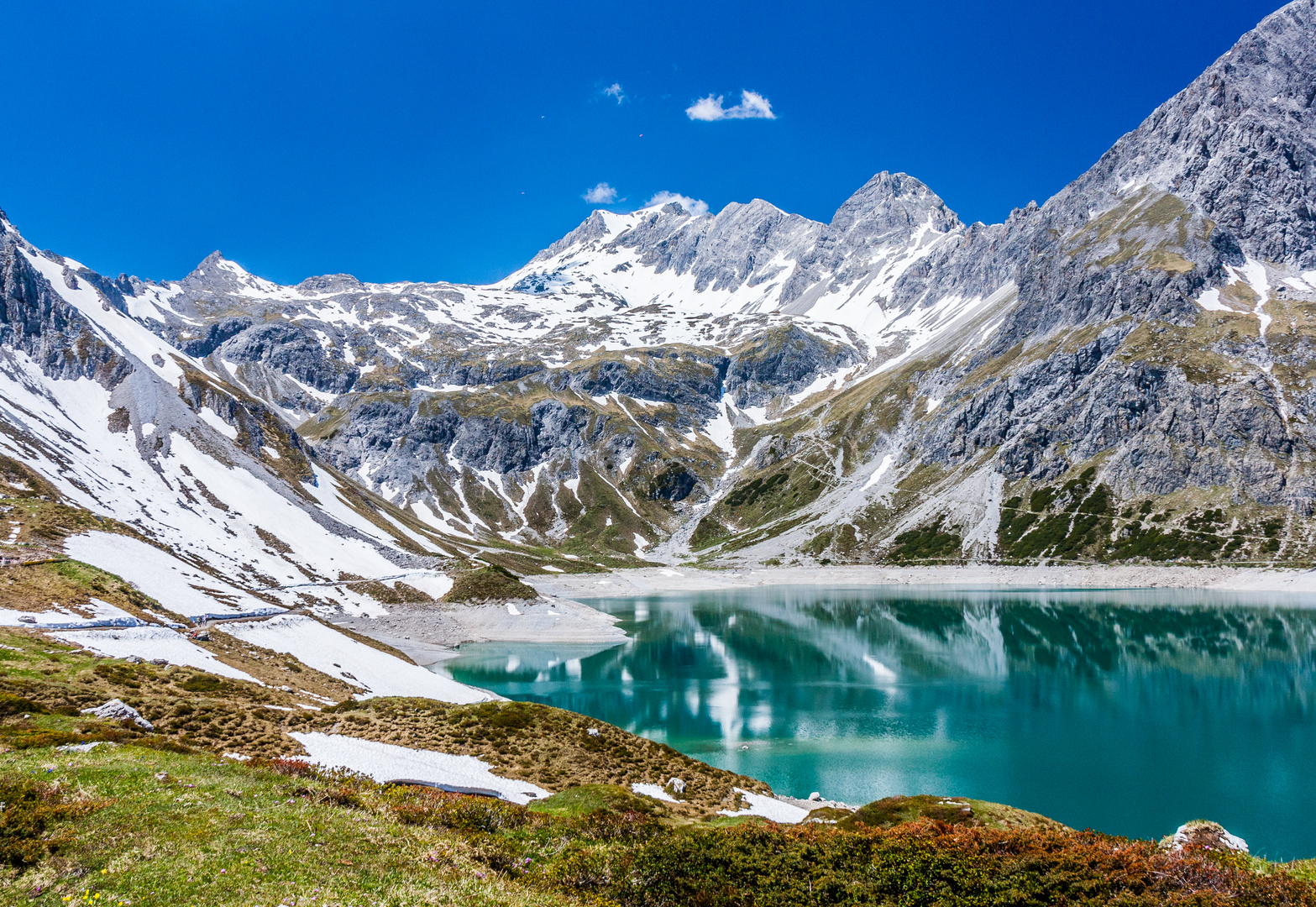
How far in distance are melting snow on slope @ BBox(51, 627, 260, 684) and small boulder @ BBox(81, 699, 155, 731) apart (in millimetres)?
11167

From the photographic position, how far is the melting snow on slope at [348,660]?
53031 millimetres

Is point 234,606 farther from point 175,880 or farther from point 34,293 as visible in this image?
point 34,293

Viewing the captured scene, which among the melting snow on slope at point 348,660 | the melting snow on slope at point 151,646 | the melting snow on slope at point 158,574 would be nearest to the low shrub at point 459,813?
the melting snow on slope at point 151,646

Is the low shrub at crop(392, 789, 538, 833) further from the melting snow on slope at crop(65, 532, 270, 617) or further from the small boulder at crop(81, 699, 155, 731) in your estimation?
the melting snow on slope at crop(65, 532, 270, 617)

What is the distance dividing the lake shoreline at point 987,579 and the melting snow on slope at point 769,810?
113124 mm

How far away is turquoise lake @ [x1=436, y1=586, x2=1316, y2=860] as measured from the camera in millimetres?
42750

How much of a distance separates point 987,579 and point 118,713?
188 metres

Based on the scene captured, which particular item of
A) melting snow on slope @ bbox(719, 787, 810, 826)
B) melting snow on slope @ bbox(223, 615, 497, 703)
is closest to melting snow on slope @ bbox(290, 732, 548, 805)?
melting snow on slope @ bbox(719, 787, 810, 826)

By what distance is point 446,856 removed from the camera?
13.8 m

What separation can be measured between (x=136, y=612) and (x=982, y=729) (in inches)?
2602

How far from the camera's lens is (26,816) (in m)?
11.4

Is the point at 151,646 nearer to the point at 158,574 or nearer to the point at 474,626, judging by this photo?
the point at 158,574

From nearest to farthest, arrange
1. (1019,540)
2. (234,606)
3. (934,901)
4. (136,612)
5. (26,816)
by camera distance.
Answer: (26,816) < (934,901) < (136,612) < (234,606) < (1019,540)

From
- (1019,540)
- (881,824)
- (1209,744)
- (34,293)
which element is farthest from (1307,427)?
(34,293)
